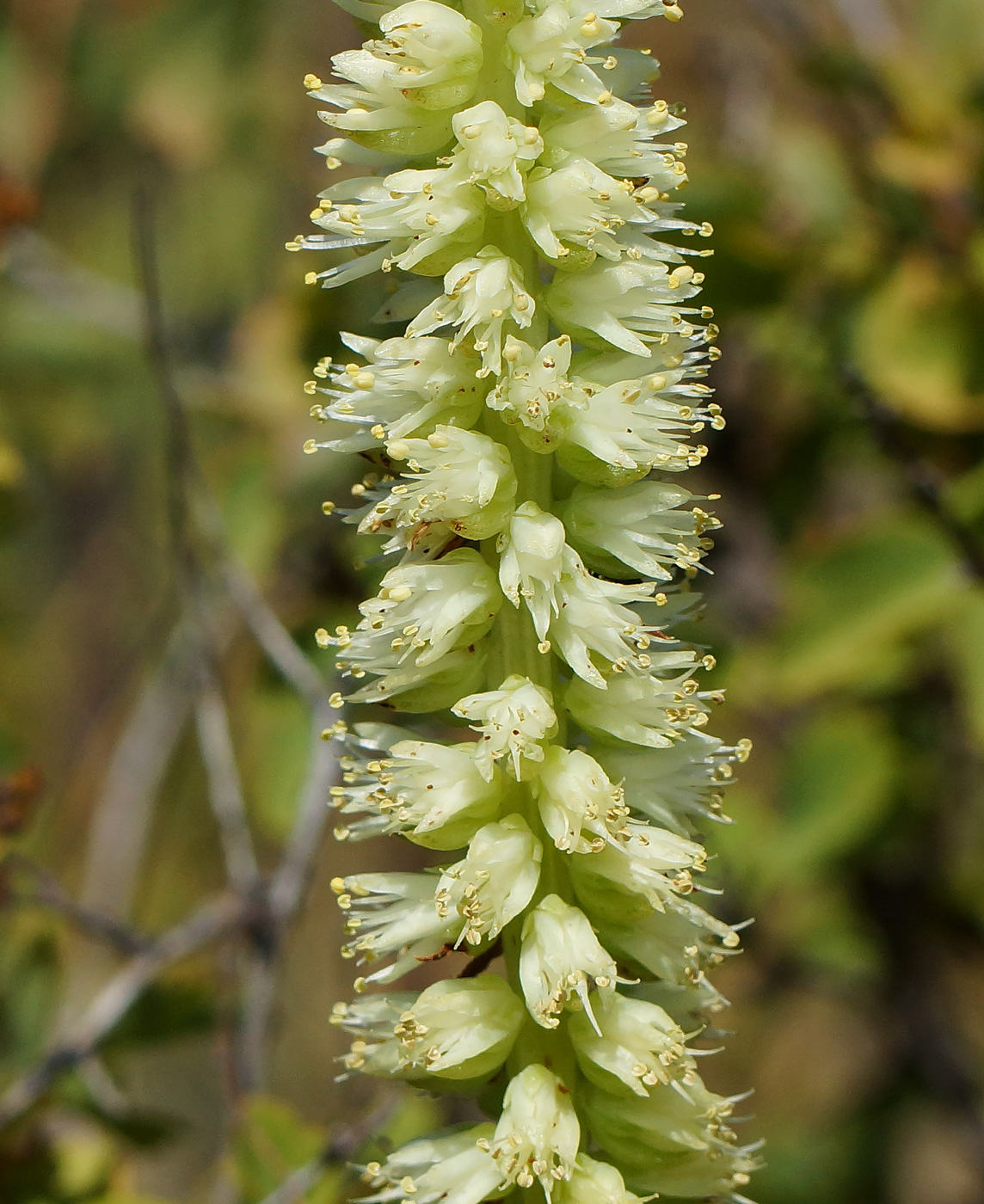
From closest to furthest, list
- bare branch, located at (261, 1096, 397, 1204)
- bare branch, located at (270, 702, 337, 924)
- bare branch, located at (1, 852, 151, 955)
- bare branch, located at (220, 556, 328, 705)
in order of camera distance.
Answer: bare branch, located at (261, 1096, 397, 1204), bare branch, located at (1, 852, 151, 955), bare branch, located at (270, 702, 337, 924), bare branch, located at (220, 556, 328, 705)

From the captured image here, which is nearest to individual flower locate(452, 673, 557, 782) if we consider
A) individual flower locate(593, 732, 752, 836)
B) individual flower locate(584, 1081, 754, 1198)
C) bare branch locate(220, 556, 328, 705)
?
individual flower locate(593, 732, 752, 836)

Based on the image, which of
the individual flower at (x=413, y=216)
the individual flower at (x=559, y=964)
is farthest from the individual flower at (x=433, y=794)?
the individual flower at (x=413, y=216)

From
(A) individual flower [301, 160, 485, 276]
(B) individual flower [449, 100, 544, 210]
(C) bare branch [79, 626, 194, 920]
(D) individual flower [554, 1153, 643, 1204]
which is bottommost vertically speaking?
(C) bare branch [79, 626, 194, 920]

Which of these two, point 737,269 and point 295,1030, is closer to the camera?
point 737,269

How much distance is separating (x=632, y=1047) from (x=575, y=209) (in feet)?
2.51

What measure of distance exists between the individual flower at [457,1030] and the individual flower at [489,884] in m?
0.06

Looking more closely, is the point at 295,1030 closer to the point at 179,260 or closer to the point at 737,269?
the point at 179,260

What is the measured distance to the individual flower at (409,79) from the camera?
1219mm

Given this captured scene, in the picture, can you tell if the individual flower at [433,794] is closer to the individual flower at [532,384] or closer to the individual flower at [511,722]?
the individual flower at [511,722]

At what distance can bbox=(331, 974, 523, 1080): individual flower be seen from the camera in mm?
1236

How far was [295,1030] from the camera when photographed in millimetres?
3891

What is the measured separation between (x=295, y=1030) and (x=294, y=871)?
194 cm

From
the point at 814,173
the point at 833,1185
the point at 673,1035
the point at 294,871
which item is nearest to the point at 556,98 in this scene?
the point at 673,1035

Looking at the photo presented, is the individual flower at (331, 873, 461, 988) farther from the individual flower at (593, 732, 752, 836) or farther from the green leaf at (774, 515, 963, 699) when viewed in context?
the green leaf at (774, 515, 963, 699)
